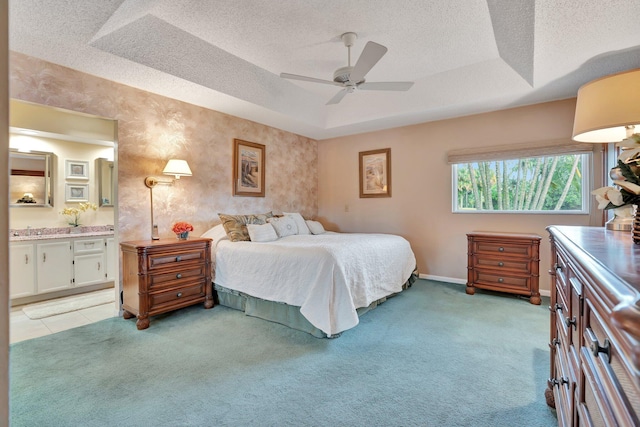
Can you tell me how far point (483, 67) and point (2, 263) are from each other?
423cm

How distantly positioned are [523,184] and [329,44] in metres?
3.19

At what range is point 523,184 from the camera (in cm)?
413

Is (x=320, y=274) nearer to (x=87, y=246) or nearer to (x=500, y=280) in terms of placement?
(x=500, y=280)

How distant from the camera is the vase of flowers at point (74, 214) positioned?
14.1 feet

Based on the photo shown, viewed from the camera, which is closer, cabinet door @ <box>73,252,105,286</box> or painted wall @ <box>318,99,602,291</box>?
painted wall @ <box>318,99,602,291</box>

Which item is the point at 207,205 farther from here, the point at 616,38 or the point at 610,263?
the point at 616,38

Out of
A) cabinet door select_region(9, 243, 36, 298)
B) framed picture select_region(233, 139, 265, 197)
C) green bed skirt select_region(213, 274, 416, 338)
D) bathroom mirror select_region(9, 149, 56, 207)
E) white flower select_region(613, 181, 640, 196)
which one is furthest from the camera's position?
framed picture select_region(233, 139, 265, 197)

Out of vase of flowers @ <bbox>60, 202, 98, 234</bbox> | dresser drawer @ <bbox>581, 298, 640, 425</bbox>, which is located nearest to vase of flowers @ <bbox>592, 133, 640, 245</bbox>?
dresser drawer @ <bbox>581, 298, 640, 425</bbox>

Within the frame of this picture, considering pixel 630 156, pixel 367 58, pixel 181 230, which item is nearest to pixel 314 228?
pixel 181 230

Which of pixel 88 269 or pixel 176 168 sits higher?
pixel 176 168

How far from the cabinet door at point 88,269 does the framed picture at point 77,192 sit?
941 mm

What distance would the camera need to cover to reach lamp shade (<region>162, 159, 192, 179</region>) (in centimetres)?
344

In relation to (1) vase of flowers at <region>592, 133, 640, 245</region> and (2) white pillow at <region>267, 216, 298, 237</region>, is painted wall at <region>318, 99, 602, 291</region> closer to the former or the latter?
(2) white pillow at <region>267, 216, 298, 237</region>

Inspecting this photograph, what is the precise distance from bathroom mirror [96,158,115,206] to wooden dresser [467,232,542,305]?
5.40m
